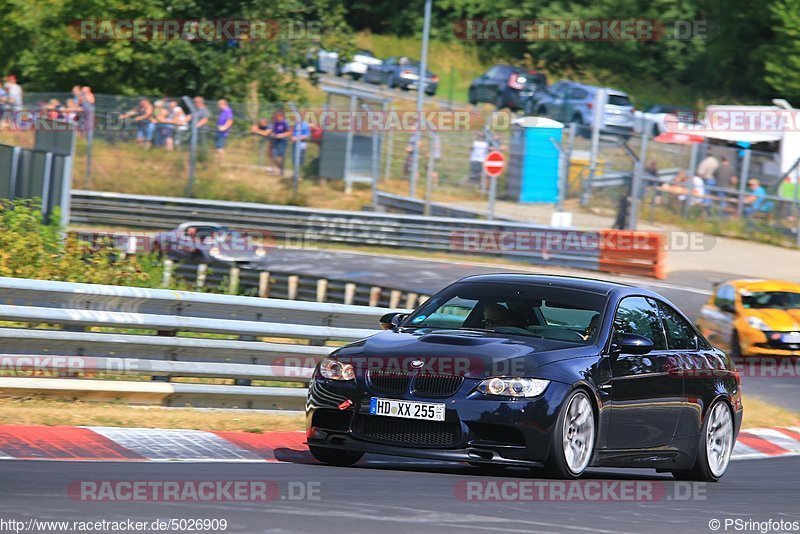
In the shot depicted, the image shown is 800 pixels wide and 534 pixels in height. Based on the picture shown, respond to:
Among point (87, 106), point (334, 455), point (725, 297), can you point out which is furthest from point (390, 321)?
point (87, 106)

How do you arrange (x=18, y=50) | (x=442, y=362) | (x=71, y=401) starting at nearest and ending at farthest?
(x=442, y=362) < (x=71, y=401) < (x=18, y=50)

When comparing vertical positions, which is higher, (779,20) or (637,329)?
(779,20)

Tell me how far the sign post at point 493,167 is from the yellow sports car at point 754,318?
11.8 m

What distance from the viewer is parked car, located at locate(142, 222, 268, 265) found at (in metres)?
27.7

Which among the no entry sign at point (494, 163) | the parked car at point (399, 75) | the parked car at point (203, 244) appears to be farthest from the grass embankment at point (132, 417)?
the parked car at point (399, 75)

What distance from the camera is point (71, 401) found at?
10000 millimetres

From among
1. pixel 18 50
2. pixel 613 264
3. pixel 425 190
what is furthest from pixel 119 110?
pixel 18 50

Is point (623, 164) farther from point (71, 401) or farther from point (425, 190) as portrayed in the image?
point (71, 401)

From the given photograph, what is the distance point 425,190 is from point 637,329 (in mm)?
25178

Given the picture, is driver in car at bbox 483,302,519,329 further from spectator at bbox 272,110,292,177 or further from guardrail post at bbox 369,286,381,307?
spectator at bbox 272,110,292,177

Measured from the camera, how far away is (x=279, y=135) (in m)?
33.3

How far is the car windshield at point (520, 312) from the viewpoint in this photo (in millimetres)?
8742

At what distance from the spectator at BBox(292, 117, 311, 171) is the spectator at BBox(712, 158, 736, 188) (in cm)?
1031

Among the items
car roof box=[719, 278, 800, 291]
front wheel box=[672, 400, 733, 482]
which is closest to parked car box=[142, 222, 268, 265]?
car roof box=[719, 278, 800, 291]
